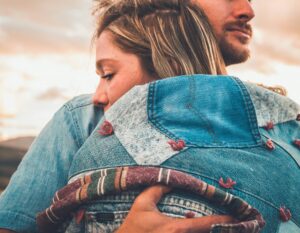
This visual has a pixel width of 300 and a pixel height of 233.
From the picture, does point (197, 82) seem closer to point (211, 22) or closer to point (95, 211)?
point (95, 211)

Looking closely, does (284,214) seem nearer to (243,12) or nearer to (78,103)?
(78,103)

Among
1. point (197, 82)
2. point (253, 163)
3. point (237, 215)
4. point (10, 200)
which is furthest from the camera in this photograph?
point (10, 200)

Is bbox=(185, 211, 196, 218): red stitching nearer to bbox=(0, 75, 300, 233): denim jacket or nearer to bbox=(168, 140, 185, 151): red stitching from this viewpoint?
bbox=(0, 75, 300, 233): denim jacket

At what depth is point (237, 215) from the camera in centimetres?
140

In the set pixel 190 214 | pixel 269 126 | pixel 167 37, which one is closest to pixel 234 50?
pixel 167 37

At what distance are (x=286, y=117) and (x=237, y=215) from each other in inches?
23.0

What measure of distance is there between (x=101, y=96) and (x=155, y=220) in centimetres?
104

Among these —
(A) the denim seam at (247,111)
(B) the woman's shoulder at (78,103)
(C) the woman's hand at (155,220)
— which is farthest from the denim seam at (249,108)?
(B) the woman's shoulder at (78,103)

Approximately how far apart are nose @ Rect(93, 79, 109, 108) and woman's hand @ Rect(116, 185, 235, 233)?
3.16ft

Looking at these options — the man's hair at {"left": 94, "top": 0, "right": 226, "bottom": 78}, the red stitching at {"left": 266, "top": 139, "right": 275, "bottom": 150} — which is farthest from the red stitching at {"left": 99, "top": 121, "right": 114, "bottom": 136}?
the man's hair at {"left": 94, "top": 0, "right": 226, "bottom": 78}

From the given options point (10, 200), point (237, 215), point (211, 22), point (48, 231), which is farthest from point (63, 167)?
point (211, 22)

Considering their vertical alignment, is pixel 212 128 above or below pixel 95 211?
above

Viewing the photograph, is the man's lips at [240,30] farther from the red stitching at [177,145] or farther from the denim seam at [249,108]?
the red stitching at [177,145]

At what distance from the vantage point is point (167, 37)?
226cm
